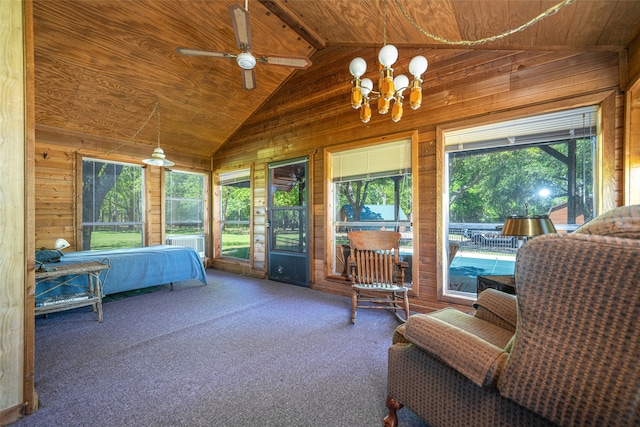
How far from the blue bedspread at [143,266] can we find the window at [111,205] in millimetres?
818

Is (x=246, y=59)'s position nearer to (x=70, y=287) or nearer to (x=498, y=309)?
(x=498, y=309)

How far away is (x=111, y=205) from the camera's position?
4723 millimetres

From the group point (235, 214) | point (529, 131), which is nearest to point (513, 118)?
point (529, 131)

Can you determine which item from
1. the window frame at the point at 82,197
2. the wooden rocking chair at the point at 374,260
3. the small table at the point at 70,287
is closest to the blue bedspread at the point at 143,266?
the small table at the point at 70,287

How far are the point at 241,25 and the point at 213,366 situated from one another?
2607 mm

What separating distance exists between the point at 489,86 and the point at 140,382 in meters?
4.07

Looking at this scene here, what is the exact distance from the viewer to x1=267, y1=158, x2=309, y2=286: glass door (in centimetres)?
445

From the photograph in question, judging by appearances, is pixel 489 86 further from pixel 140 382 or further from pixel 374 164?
pixel 140 382

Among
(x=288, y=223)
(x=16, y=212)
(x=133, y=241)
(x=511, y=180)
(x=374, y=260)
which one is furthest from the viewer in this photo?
(x=133, y=241)


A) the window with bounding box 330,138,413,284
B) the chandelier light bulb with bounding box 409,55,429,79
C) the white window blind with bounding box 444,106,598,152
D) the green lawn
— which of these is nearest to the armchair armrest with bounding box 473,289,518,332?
the chandelier light bulb with bounding box 409,55,429,79

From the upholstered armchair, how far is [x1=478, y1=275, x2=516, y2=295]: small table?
4.92 feet

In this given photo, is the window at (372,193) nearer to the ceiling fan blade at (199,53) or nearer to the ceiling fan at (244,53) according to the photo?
the ceiling fan at (244,53)

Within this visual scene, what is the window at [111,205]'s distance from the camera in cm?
449

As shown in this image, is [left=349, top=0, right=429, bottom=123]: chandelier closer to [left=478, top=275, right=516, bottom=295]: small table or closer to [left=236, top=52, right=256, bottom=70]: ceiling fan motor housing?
[left=236, top=52, right=256, bottom=70]: ceiling fan motor housing
